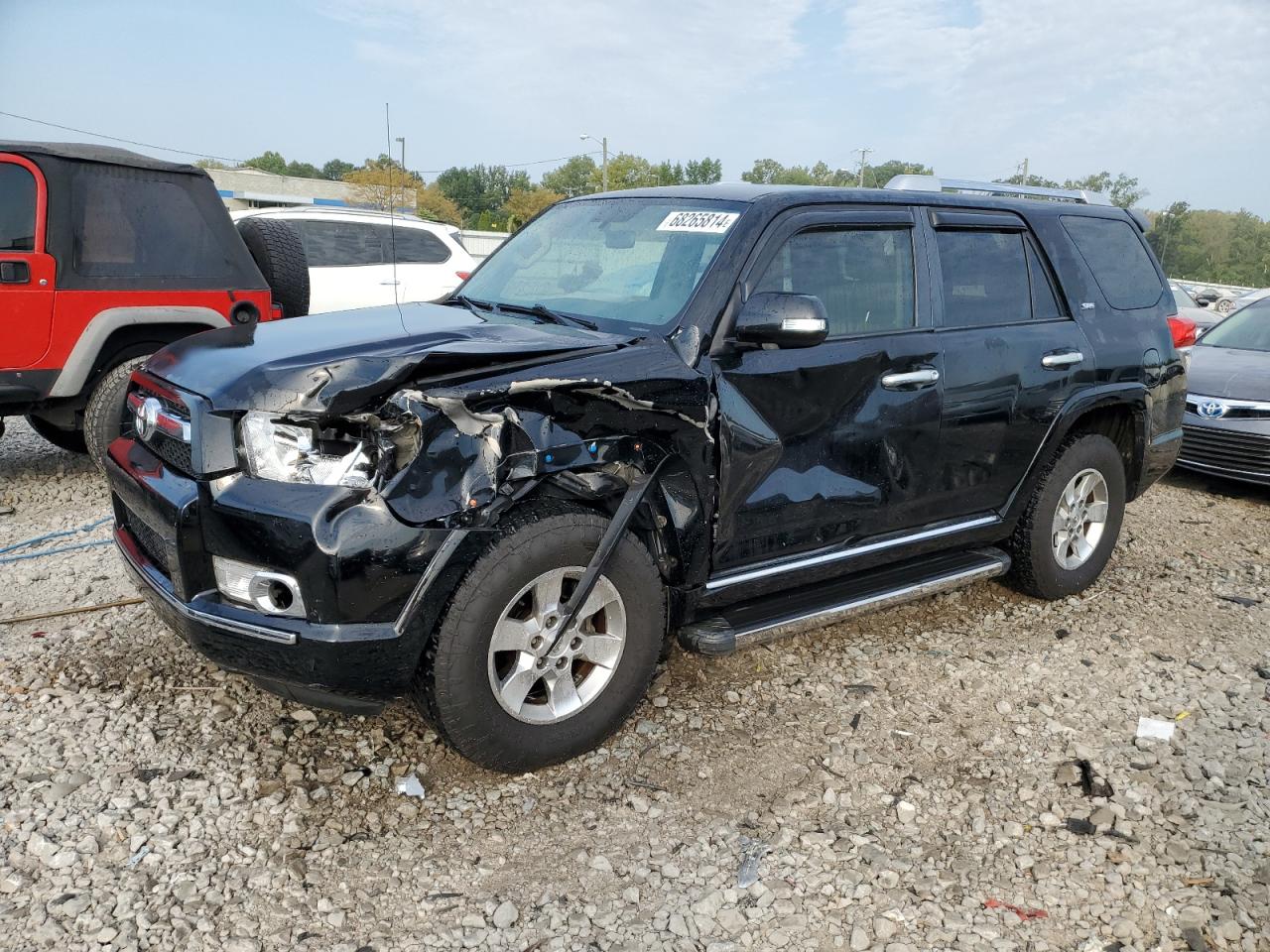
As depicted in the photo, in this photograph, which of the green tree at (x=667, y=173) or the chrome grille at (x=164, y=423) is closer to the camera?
the chrome grille at (x=164, y=423)

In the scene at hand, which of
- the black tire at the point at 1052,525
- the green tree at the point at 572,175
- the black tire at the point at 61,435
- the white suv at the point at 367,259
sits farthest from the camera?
the green tree at the point at 572,175

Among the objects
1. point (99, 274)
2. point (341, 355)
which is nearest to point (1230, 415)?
point (341, 355)

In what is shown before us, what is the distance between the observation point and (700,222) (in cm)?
357

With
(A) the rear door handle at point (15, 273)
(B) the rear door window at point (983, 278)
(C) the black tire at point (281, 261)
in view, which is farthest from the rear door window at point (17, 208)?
(B) the rear door window at point (983, 278)

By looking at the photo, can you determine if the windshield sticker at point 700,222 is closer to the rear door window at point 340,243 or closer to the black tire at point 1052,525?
the black tire at point 1052,525

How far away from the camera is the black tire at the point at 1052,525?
14.8ft

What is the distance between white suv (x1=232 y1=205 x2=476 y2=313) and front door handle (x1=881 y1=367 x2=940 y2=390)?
6494 mm

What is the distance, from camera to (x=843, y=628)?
441 cm

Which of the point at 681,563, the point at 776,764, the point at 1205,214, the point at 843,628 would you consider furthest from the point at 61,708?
the point at 1205,214

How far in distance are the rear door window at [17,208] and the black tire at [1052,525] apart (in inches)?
218

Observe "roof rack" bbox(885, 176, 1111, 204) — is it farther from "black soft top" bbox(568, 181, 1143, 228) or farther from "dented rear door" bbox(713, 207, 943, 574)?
"dented rear door" bbox(713, 207, 943, 574)

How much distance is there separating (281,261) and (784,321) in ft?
15.7

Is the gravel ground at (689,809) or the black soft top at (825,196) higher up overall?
the black soft top at (825,196)

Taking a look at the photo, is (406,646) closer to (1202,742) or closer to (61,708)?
(61,708)
